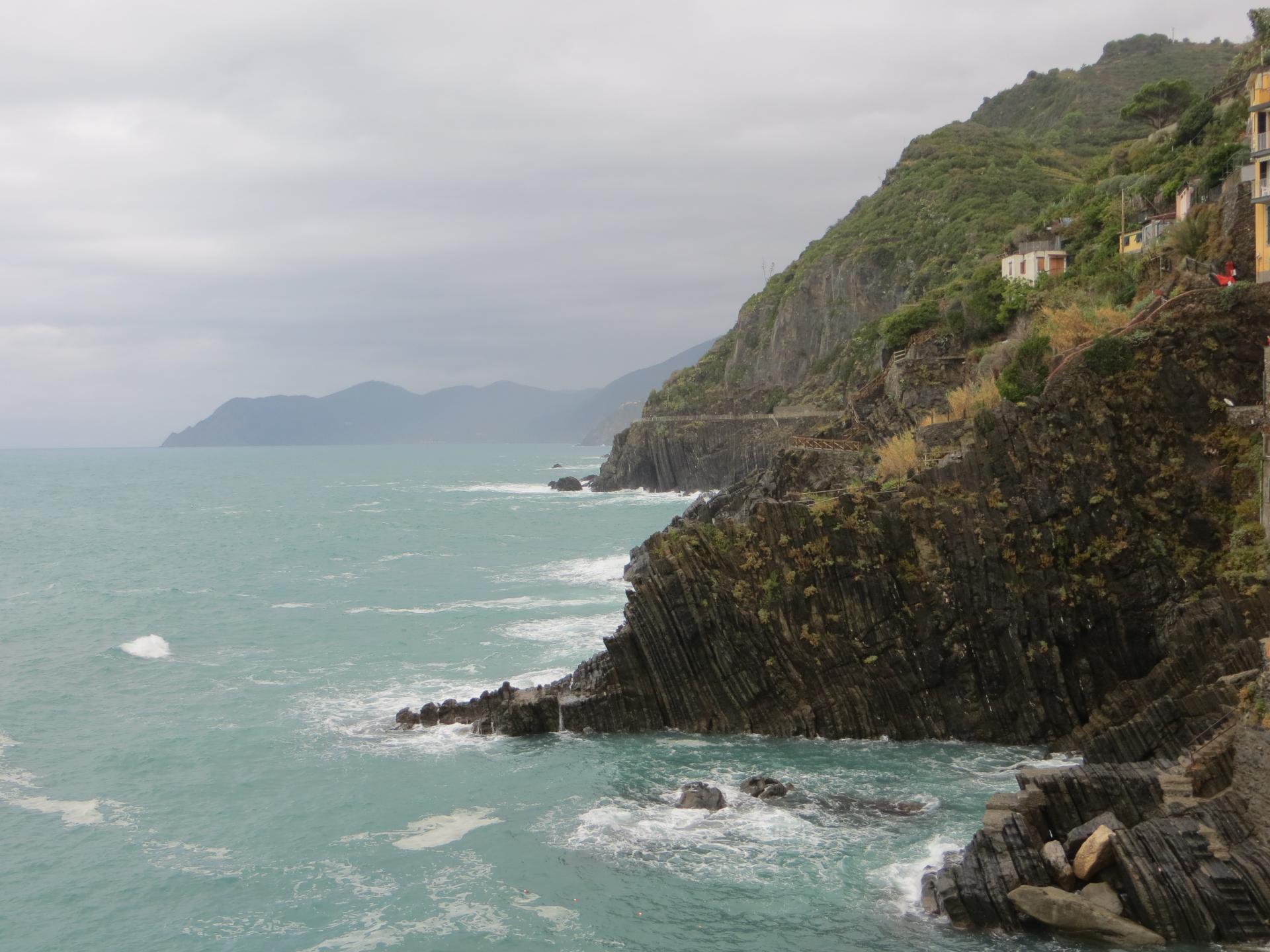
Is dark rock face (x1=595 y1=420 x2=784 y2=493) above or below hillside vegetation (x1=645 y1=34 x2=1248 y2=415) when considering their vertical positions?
below

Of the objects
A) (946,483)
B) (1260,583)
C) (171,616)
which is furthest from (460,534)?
(1260,583)

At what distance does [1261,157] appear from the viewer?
2773 cm

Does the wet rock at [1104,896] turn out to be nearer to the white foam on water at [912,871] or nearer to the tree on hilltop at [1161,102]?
the white foam on water at [912,871]

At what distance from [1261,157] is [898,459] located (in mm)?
11999

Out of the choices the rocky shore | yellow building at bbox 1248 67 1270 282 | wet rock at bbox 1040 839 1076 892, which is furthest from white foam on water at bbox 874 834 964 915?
yellow building at bbox 1248 67 1270 282

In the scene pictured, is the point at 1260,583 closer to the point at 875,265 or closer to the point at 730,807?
the point at 730,807

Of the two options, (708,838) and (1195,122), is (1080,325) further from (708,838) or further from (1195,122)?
(1195,122)

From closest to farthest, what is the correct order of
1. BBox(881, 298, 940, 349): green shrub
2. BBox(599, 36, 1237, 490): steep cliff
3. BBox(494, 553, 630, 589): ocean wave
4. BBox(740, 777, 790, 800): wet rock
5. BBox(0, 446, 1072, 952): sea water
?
BBox(0, 446, 1072, 952): sea water → BBox(740, 777, 790, 800): wet rock → BBox(494, 553, 630, 589): ocean wave → BBox(881, 298, 940, 349): green shrub → BBox(599, 36, 1237, 490): steep cliff

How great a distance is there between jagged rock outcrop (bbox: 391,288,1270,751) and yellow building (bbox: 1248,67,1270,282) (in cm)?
123

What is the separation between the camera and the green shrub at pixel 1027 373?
30922mm

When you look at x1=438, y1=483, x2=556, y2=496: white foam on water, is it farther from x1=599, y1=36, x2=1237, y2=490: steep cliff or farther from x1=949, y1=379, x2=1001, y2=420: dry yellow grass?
x1=949, y1=379, x2=1001, y2=420: dry yellow grass

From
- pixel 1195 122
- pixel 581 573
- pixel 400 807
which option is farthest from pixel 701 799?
pixel 1195 122

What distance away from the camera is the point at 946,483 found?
1169 inches

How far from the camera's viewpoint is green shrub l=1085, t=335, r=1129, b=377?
2955cm
